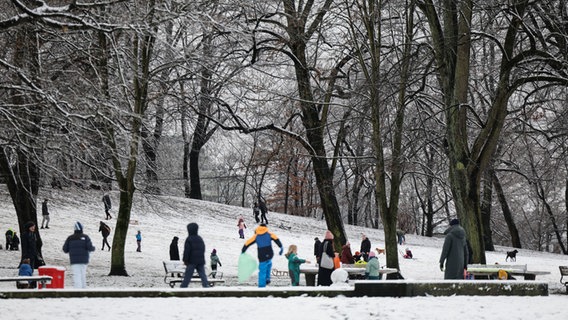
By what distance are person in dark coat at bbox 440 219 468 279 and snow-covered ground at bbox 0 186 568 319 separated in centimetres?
186

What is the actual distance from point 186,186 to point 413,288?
44982 millimetres

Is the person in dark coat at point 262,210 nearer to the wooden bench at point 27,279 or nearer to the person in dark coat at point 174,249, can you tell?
the person in dark coat at point 174,249

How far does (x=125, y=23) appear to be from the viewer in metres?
15.3

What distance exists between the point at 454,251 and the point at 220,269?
16.2 metres

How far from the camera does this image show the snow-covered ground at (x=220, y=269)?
42.6ft

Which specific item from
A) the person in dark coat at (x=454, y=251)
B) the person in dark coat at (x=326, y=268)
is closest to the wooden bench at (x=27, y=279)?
the person in dark coat at (x=326, y=268)

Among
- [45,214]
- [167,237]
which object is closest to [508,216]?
[167,237]

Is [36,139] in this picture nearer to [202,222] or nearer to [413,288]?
[413,288]

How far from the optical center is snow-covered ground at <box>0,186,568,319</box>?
511 inches

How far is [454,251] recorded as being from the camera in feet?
56.4

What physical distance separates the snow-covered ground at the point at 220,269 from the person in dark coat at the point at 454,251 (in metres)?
1.86

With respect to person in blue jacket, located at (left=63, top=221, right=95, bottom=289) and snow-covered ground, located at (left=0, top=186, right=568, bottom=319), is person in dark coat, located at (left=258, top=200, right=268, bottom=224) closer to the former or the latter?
snow-covered ground, located at (left=0, top=186, right=568, bottom=319)

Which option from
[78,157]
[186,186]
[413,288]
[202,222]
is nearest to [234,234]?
[202,222]

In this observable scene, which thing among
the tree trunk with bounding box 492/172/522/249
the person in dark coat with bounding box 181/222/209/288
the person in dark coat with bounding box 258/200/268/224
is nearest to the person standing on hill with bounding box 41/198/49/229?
the person in dark coat with bounding box 258/200/268/224
